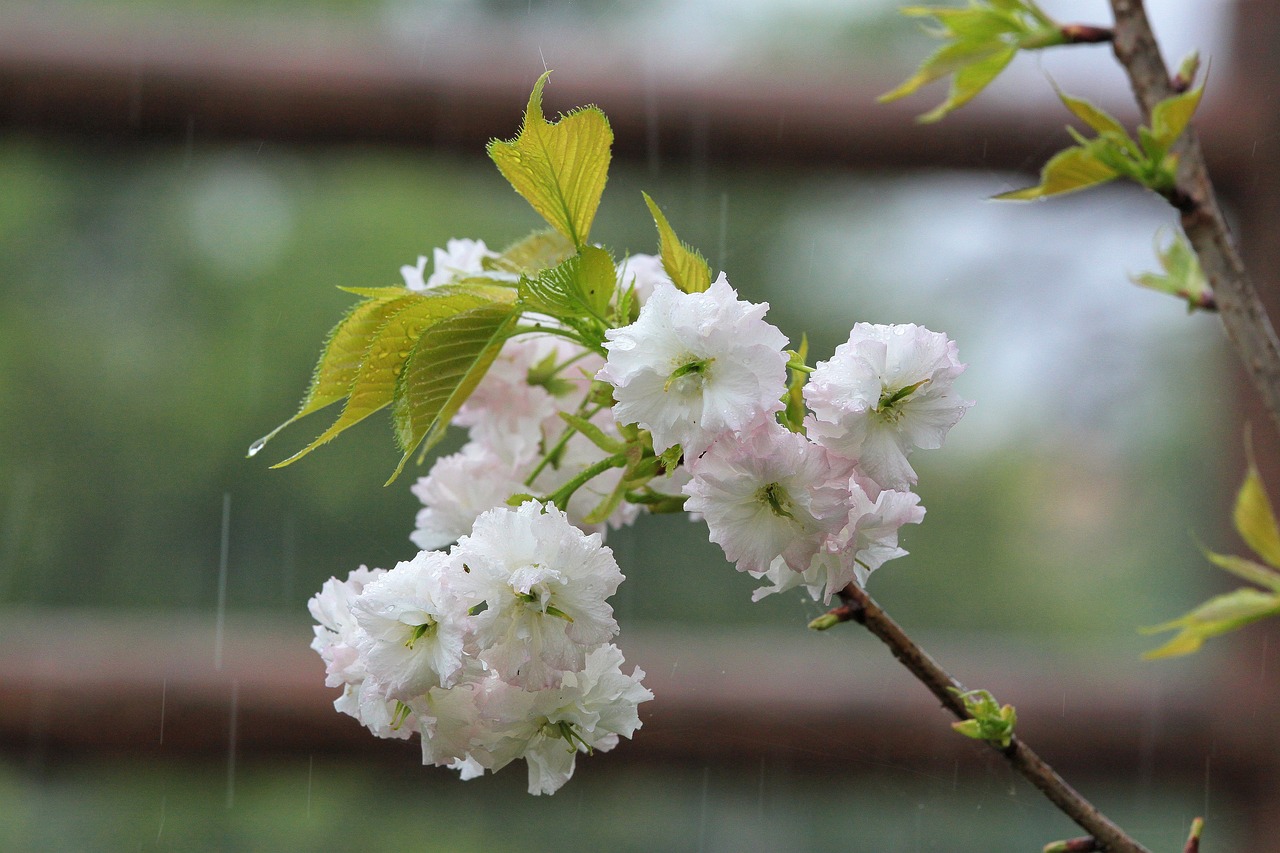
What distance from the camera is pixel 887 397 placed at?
187mm

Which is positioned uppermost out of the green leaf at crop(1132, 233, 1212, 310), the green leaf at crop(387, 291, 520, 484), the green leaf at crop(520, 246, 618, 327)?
the green leaf at crop(1132, 233, 1212, 310)

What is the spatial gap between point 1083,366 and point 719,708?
1.12ft

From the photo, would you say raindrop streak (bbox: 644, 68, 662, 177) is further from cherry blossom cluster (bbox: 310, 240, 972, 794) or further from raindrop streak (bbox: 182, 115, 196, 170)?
cherry blossom cluster (bbox: 310, 240, 972, 794)

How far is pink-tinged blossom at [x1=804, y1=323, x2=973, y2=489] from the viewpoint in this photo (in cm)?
18

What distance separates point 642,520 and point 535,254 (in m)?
0.41

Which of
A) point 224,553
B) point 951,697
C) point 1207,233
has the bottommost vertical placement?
point 224,553

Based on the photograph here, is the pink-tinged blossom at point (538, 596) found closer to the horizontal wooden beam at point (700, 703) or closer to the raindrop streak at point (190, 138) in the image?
the horizontal wooden beam at point (700, 703)

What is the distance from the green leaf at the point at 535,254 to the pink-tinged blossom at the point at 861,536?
94 mm

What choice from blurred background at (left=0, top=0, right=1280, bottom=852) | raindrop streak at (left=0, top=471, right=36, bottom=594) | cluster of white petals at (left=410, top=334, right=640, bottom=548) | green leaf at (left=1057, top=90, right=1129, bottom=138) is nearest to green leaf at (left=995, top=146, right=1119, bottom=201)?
green leaf at (left=1057, top=90, right=1129, bottom=138)

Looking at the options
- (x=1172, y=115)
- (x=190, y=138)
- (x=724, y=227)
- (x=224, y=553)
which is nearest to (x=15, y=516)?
(x=224, y=553)

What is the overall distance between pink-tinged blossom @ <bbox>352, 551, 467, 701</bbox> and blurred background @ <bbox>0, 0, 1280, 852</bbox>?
1.30ft

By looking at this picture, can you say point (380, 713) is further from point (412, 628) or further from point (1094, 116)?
point (1094, 116)

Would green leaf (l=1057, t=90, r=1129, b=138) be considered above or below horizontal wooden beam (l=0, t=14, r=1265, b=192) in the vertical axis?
below

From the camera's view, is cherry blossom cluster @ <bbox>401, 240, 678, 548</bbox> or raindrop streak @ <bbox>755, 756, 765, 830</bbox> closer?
cherry blossom cluster @ <bbox>401, 240, 678, 548</bbox>
